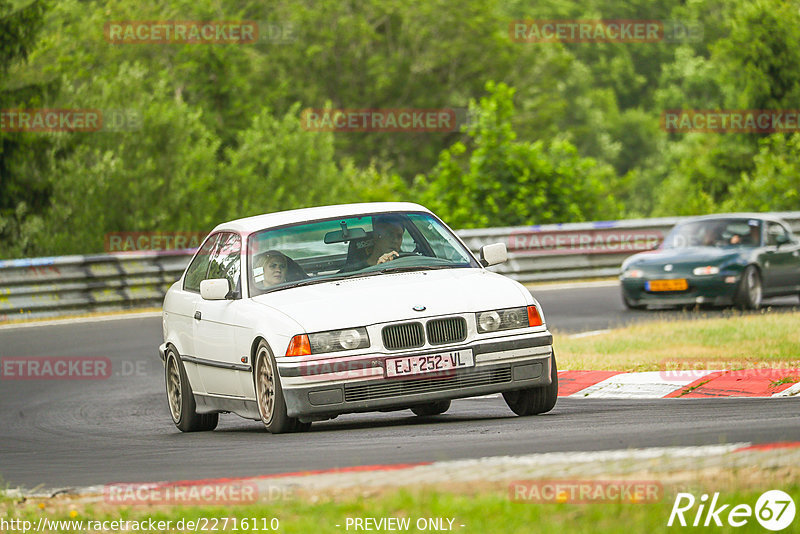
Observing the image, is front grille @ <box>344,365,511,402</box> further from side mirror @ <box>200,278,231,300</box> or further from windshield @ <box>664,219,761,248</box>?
windshield @ <box>664,219,761,248</box>

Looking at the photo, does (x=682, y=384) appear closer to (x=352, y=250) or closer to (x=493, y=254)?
(x=493, y=254)

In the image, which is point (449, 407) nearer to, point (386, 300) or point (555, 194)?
point (386, 300)

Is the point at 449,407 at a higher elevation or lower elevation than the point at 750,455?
lower

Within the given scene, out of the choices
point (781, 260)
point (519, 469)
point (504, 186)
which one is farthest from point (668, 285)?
point (519, 469)

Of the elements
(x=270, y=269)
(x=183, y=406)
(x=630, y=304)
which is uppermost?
(x=270, y=269)

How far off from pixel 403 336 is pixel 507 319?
0.72 m

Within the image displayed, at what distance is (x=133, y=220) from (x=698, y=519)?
2691 centimetres

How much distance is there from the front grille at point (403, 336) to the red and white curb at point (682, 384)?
8.08 feet

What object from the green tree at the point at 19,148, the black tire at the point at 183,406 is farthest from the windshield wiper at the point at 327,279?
the green tree at the point at 19,148

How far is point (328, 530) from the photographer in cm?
496

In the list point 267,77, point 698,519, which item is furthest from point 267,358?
point 267,77

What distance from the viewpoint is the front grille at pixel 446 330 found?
27.9ft

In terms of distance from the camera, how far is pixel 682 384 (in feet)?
34.1

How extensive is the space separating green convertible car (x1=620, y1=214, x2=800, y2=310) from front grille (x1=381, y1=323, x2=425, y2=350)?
10.6 meters
